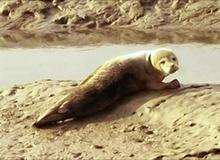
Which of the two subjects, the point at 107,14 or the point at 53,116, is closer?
the point at 53,116

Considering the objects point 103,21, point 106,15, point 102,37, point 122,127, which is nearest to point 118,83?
point 122,127

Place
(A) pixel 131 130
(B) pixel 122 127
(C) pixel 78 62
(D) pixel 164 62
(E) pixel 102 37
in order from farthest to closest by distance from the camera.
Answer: (E) pixel 102 37
(C) pixel 78 62
(D) pixel 164 62
(B) pixel 122 127
(A) pixel 131 130

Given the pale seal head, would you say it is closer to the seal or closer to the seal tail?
the seal

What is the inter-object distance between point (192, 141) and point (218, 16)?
10.0 meters

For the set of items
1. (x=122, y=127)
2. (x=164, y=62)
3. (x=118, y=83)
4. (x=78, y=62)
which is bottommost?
(x=78, y=62)

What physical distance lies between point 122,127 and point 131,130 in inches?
6.0

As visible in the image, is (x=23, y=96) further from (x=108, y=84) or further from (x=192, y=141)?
(x=192, y=141)

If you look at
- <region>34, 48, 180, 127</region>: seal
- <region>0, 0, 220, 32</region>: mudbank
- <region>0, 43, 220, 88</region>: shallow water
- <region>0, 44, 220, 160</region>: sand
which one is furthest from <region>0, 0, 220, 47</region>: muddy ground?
<region>34, 48, 180, 127</region>: seal

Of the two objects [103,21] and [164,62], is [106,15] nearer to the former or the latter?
[103,21]

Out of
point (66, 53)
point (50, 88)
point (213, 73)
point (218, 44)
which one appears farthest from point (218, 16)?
point (50, 88)

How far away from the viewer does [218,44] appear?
13.2 m

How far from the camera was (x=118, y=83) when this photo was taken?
802cm

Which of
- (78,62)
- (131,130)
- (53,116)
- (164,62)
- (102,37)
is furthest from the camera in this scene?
(102,37)

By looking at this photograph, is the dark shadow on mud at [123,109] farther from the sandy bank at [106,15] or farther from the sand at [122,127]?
the sandy bank at [106,15]
